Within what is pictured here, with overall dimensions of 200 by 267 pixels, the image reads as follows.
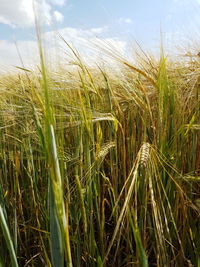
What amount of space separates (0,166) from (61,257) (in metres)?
0.51

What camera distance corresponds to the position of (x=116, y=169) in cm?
73

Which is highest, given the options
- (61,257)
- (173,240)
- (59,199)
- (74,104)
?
(74,104)

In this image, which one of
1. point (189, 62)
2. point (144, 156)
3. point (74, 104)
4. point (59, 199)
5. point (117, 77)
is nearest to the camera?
point (59, 199)

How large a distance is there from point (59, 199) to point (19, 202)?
1.48 ft

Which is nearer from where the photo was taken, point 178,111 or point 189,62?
point 178,111

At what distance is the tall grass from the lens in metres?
0.63

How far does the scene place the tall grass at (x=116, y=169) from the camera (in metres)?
0.63

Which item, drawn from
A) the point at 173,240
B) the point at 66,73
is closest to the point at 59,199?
the point at 173,240

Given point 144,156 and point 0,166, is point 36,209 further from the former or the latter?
point 144,156

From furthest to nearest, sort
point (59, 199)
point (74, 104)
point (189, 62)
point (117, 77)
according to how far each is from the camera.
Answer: point (189, 62) < point (117, 77) < point (74, 104) < point (59, 199)

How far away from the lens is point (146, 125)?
A: 28.5 inches

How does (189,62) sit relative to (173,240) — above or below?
above

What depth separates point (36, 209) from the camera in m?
0.78

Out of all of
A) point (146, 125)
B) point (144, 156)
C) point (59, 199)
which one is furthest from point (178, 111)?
point (59, 199)
